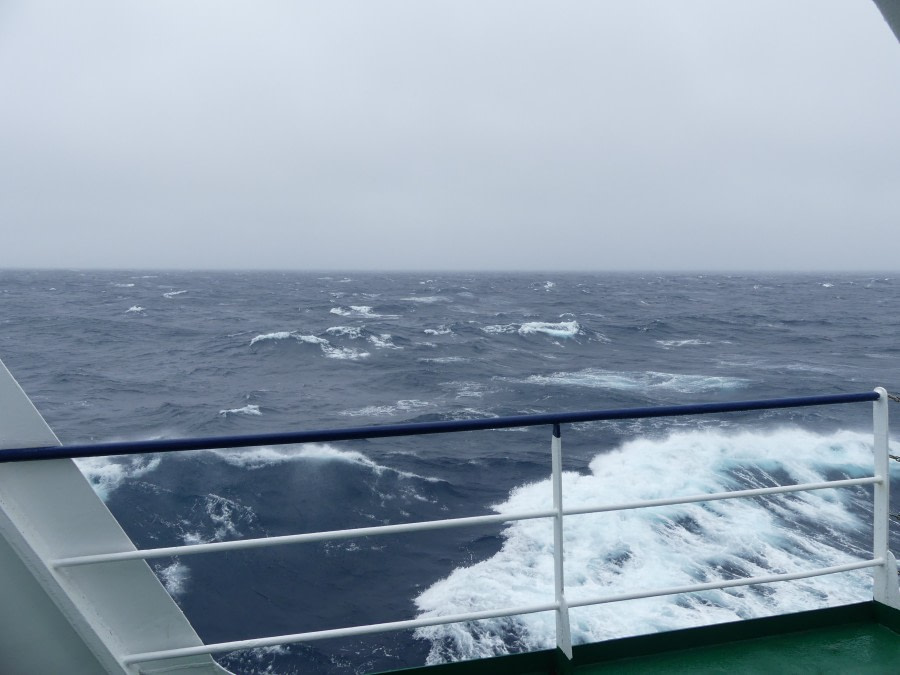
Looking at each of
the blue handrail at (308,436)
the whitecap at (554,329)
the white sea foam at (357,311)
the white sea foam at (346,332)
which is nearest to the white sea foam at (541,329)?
the whitecap at (554,329)

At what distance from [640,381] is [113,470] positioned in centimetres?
1283

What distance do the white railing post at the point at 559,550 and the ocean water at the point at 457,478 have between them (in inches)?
140

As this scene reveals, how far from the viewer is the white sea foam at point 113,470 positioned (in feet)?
29.9

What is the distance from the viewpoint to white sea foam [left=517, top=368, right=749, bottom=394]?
16734 millimetres

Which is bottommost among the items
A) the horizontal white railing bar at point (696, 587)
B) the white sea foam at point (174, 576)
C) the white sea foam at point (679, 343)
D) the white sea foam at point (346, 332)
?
the white sea foam at point (679, 343)

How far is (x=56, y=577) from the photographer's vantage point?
1.61 m

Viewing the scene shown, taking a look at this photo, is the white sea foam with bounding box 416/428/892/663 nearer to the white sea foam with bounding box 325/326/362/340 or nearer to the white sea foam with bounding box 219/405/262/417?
the white sea foam with bounding box 219/405/262/417

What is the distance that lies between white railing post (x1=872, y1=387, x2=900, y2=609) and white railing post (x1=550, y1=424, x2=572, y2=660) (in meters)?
1.07

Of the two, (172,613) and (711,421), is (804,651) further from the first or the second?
(711,421)

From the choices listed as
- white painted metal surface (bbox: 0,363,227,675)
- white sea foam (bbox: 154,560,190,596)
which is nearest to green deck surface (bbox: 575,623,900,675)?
white painted metal surface (bbox: 0,363,227,675)

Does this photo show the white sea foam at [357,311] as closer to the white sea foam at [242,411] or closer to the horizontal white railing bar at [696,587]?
the white sea foam at [242,411]

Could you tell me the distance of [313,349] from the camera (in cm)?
2373

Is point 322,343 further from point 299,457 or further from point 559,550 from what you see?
point 559,550

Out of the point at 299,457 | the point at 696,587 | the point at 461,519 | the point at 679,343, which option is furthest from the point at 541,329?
the point at 461,519
